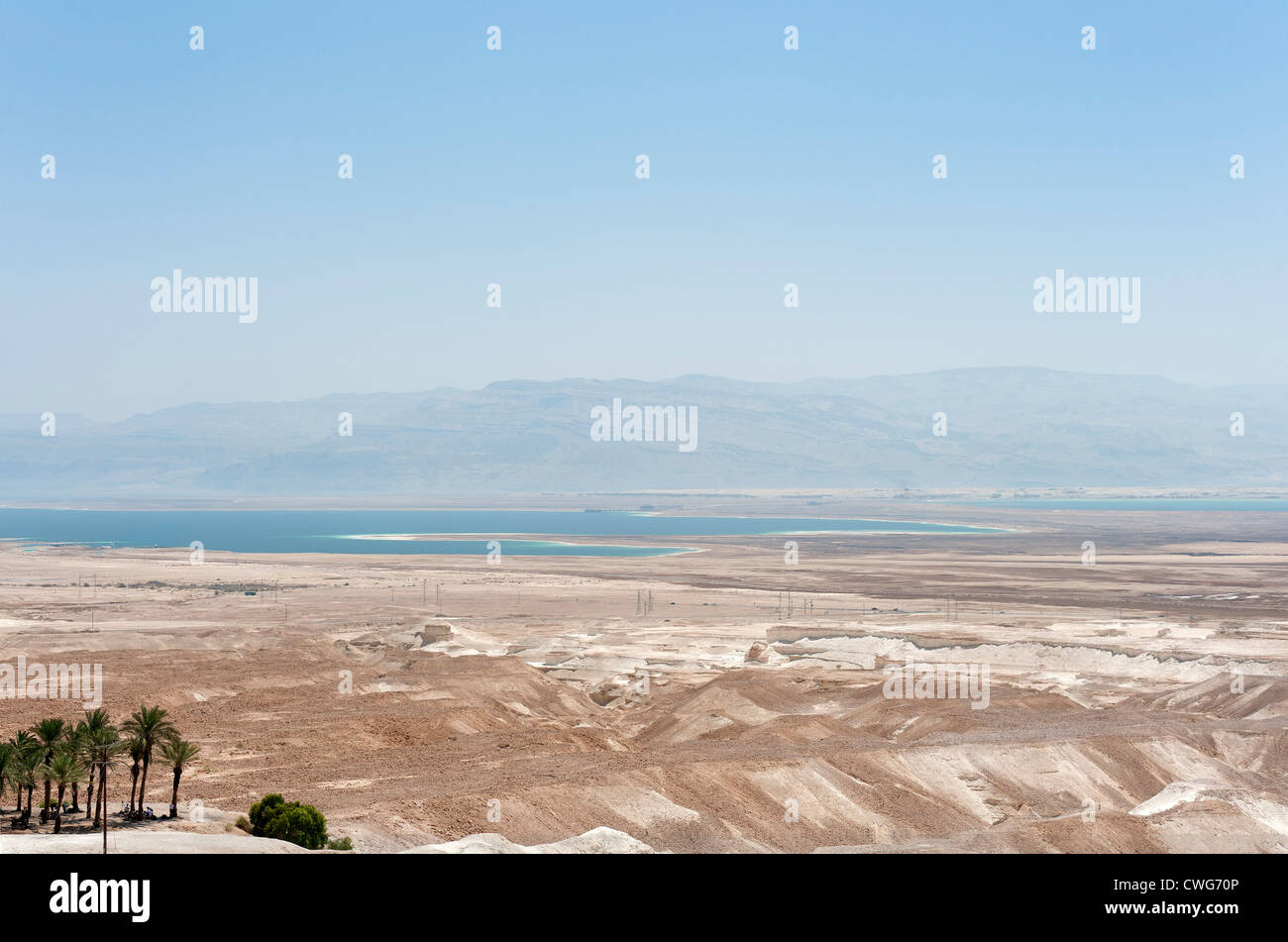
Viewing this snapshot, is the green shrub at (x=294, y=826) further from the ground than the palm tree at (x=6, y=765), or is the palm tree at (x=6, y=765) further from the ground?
the palm tree at (x=6, y=765)

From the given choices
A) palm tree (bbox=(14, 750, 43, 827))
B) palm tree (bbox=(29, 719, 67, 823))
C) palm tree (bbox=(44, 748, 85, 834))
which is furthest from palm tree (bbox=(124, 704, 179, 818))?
palm tree (bbox=(14, 750, 43, 827))

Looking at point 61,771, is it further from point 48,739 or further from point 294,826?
point 294,826

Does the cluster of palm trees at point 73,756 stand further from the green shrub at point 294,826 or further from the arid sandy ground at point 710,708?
the green shrub at point 294,826

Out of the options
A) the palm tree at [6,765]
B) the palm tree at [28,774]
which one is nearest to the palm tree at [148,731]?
the palm tree at [28,774]

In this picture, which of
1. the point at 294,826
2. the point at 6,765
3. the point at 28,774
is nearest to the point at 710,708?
the point at 294,826

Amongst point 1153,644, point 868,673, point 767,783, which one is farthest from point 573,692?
point 1153,644
